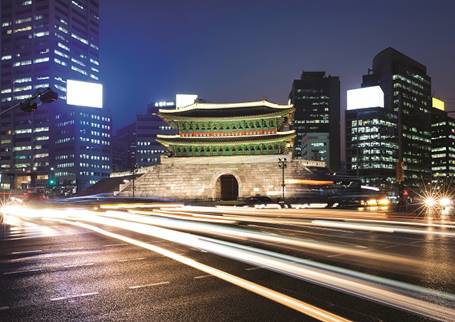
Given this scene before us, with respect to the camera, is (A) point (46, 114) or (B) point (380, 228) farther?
(A) point (46, 114)

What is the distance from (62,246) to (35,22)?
477 feet

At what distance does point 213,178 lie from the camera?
2159 inches

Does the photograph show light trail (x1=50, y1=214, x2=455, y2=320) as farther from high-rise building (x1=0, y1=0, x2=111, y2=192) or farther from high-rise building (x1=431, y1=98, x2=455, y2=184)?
high-rise building (x1=431, y1=98, x2=455, y2=184)

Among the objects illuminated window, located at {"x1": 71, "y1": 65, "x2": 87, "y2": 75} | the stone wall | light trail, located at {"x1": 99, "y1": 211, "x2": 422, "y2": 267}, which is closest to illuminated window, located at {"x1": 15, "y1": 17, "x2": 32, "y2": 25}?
illuminated window, located at {"x1": 71, "y1": 65, "x2": 87, "y2": 75}

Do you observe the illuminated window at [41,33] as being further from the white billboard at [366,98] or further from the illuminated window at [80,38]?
the white billboard at [366,98]

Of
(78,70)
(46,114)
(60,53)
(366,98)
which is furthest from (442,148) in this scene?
(60,53)

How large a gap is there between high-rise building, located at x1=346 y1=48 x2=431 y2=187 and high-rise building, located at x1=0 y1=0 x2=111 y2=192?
83474 millimetres

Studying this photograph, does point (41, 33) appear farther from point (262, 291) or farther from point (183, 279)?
point (262, 291)

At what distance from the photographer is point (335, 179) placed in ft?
175

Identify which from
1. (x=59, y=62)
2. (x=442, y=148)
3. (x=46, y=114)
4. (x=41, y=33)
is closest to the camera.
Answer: (x=46, y=114)

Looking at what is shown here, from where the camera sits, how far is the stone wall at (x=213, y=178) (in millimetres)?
53125

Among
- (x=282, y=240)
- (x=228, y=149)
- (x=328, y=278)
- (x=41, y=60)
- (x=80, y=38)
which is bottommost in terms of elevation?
(x=282, y=240)

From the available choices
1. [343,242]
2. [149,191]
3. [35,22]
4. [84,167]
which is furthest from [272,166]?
[35,22]

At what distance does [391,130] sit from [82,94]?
100m
